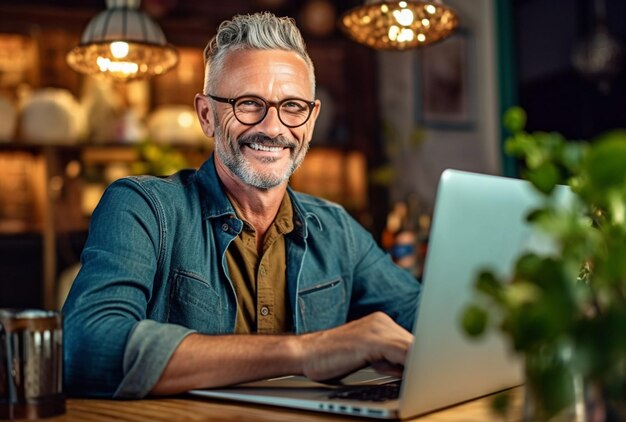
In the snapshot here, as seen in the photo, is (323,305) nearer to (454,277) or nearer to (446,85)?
(454,277)

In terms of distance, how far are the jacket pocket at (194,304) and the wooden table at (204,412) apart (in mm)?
415

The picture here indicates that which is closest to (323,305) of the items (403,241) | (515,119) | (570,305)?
(515,119)

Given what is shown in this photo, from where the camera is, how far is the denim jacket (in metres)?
1.22

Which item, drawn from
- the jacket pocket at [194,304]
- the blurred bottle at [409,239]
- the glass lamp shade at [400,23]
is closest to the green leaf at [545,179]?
the jacket pocket at [194,304]

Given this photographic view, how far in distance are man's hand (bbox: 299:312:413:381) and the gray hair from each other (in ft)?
2.60

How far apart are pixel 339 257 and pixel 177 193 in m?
0.40

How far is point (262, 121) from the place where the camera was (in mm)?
1773

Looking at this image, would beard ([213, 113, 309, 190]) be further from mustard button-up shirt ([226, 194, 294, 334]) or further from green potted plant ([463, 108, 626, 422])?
green potted plant ([463, 108, 626, 422])

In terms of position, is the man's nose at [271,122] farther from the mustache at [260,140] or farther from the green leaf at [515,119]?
the green leaf at [515,119]

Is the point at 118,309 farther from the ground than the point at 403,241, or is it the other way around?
the point at 118,309

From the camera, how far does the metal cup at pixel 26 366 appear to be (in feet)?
3.45

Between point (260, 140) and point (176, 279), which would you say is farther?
point (260, 140)

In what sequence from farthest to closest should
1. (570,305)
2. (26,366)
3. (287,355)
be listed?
(287,355)
(26,366)
(570,305)

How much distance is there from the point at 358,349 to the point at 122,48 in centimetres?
163
